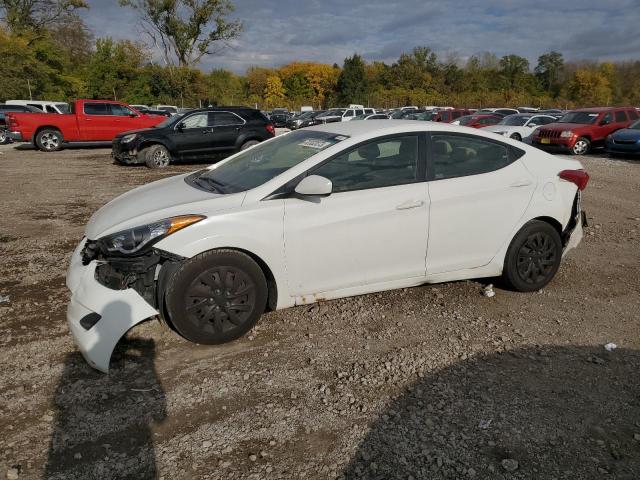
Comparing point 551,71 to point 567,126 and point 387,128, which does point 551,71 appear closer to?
point 567,126

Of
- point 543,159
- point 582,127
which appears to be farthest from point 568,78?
point 543,159

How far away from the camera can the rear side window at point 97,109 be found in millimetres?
17375

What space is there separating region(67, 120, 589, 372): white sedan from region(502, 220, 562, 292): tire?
0.4 inches

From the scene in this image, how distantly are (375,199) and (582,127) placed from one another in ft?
53.2

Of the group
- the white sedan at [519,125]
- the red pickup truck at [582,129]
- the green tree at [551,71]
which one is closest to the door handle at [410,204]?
the red pickup truck at [582,129]

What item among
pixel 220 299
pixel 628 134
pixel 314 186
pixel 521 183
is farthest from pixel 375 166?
pixel 628 134

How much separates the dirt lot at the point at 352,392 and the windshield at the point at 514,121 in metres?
16.8

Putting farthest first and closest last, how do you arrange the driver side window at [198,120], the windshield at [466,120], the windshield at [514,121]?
the windshield at [466,120] < the windshield at [514,121] < the driver side window at [198,120]

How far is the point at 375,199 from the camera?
3.80 m

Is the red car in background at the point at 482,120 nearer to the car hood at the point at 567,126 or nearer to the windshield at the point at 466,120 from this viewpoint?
the windshield at the point at 466,120

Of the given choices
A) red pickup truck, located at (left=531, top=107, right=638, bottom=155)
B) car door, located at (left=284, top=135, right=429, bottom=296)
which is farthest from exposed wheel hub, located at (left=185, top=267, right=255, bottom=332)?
red pickup truck, located at (left=531, top=107, right=638, bottom=155)

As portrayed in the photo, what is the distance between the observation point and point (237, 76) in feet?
Answer: 239

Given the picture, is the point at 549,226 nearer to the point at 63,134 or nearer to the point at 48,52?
the point at 63,134

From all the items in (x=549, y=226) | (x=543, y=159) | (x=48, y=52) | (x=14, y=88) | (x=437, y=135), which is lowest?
(x=549, y=226)
